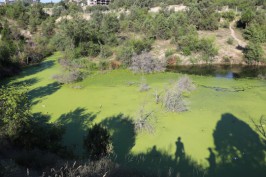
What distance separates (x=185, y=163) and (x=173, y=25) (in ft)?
73.4

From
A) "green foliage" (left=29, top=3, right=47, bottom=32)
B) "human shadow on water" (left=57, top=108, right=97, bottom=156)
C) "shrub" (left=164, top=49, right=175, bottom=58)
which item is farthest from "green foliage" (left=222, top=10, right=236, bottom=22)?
"human shadow on water" (left=57, top=108, right=97, bottom=156)

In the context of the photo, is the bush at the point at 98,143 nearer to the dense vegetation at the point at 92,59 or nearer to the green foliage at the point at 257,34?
the dense vegetation at the point at 92,59

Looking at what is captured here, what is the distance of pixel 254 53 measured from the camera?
23.9 metres

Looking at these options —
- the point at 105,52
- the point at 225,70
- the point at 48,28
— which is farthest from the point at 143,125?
the point at 48,28

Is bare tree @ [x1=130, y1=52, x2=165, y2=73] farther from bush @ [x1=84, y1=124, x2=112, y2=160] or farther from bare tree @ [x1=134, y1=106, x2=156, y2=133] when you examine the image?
bush @ [x1=84, y1=124, x2=112, y2=160]

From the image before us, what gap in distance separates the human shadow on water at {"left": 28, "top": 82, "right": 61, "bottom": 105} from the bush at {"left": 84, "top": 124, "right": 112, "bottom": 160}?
6689 mm

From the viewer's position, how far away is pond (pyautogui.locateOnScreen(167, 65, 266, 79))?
69.3 ft

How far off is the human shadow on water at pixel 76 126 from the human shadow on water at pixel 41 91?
279cm

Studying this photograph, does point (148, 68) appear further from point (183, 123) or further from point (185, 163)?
point (185, 163)

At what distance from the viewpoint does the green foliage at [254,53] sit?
930 inches

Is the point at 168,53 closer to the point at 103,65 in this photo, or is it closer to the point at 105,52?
the point at 105,52

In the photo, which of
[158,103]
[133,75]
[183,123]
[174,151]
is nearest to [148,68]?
[133,75]

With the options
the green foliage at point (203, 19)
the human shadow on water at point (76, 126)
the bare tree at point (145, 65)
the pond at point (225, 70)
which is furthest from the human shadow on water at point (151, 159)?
the green foliage at point (203, 19)

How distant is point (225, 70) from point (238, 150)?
44.7 ft
